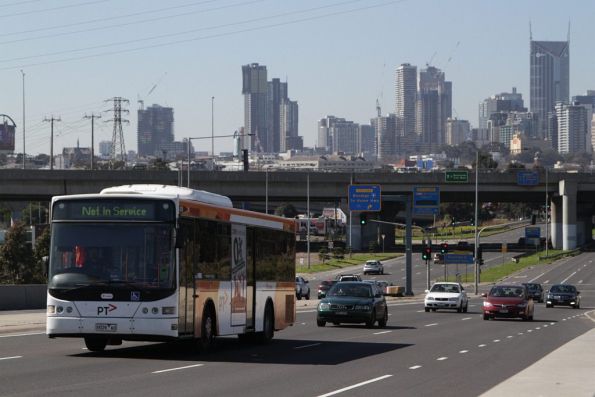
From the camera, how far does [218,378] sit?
65.3 ft

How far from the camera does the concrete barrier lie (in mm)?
46719

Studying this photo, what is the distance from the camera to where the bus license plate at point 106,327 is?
23047mm

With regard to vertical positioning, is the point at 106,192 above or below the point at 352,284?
above

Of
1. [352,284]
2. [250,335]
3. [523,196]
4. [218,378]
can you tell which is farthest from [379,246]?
[218,378]

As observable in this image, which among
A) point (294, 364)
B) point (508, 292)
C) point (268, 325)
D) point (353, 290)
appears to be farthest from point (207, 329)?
point (508, 292)

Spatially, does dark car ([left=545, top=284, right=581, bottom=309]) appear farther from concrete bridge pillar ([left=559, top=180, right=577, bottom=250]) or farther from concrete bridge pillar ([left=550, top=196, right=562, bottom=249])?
Answer: concrete bridge pillar ([left=550, top=196, right=562, bottom=249])

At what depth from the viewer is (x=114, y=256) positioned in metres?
23.2

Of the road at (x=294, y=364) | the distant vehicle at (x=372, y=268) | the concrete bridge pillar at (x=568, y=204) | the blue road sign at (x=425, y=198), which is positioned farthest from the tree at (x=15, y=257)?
the concrete bridge pillar at (x=568, y=204)

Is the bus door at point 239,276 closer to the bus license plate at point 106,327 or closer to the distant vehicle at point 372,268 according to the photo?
the bus license plate at point 106,327

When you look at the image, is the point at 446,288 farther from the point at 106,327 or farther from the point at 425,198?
the point at 106,327

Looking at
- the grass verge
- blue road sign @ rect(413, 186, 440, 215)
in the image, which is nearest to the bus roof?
blue road sign @ rect(413, 186, 440, 215)

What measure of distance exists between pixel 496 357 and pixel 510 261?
99.9 m

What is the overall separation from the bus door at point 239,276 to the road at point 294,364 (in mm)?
794

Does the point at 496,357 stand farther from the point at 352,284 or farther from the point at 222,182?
the point at 222,182
